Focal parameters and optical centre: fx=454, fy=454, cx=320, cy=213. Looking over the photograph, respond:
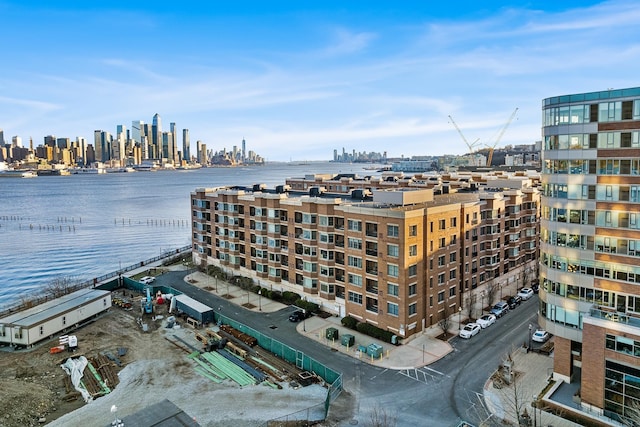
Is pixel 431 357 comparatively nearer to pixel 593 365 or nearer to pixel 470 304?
pixel 470 304

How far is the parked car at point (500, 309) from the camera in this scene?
60812mm

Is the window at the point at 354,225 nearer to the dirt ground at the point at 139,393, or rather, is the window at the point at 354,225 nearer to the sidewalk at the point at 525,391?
the dirt ground at the point at 139,393

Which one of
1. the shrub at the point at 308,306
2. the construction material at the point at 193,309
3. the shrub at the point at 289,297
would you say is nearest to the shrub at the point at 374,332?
the shrub at the point at 308,306

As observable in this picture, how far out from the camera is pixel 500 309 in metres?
61.6

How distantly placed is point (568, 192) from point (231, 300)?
49.2 m

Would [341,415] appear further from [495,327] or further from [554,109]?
[554,109]

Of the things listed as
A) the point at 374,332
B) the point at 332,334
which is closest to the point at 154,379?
the point at 332,334

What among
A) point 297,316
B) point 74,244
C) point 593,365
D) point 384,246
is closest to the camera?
point 593,365

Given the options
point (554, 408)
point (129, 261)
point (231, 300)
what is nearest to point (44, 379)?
point (231, 300)

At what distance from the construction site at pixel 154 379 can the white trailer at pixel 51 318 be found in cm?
114

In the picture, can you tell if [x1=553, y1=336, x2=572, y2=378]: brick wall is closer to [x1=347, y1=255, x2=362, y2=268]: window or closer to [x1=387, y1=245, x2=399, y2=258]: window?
[x1=387, y1=245, x2=399, y2=258]: window

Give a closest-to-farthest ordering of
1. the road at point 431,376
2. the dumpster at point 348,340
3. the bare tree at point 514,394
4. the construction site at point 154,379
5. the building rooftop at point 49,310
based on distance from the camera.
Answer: the bare tree at point 514,394 < the road at point 431,376 < the construction site at point 154,379 < the dumpster at point 348,340 < the building rooftop at point 49,310

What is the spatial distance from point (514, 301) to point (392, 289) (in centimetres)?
2261

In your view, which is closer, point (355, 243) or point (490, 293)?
point (355, 243)
